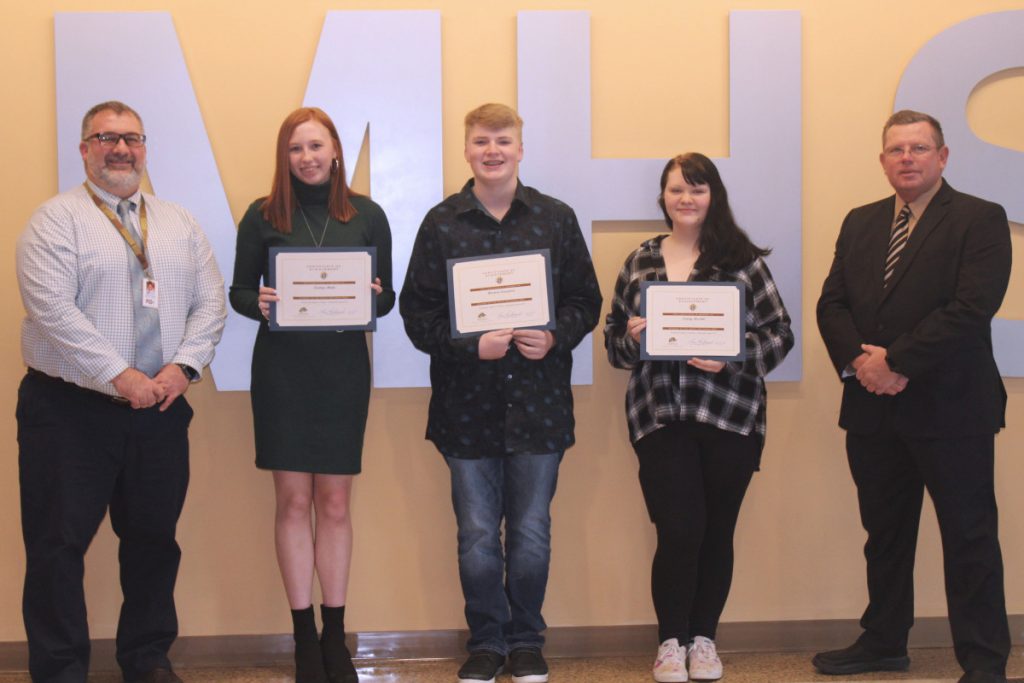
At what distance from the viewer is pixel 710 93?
3631 millimetres

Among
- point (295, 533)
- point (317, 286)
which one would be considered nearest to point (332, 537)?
point (295, 533)

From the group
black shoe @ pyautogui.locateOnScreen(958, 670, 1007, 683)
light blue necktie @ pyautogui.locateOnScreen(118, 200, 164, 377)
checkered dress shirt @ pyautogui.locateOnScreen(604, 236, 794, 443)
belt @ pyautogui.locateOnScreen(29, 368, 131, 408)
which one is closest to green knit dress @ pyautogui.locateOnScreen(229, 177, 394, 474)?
light blue necktie @ pyautogui.locateOnScreen(118, 200, 164, 377)

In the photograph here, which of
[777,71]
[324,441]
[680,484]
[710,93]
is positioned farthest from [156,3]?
[680,484]

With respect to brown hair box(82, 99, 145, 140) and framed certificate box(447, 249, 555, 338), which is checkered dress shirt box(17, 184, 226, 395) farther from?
framed certificate box(447, 249, 555, 338)

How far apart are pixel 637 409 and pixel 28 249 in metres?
1.93

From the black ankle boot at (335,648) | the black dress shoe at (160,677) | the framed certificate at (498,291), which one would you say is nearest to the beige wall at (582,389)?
the black dress shoe at (160,677)

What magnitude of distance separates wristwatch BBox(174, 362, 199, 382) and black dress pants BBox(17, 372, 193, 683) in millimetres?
130

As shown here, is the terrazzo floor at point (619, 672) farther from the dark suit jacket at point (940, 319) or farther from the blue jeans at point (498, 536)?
the dark suit jacket at point (940, 319)

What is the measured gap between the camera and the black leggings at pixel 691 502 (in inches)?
122

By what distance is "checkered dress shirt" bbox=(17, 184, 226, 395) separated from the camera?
2852 mm

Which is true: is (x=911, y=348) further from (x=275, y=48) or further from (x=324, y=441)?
(x=275, y=48)

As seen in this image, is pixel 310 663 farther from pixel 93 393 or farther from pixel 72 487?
pixel 93 393

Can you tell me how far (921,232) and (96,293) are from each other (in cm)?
251

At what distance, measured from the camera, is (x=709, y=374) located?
311 cm
